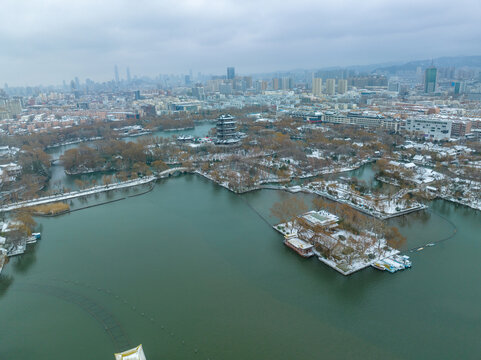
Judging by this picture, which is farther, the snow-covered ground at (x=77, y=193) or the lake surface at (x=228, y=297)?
the snow-covered ground at (x=77, y=193)

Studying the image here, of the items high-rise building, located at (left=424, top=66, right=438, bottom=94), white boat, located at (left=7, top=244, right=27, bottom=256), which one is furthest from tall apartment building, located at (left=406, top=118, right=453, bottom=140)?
Result: high-rise building, located at (left=424, top=66, right=438, bottom=94)

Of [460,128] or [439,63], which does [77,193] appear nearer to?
[460,128]

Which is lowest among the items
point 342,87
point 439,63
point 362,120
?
point 362,120

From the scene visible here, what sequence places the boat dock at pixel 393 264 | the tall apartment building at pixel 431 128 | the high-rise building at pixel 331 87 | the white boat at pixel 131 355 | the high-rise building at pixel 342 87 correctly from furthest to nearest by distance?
the high-rise building at pixel 342 87
the high-rise building at pixel 331 87
the tall apartment building at pixel 431 128
the boat dock at pixel 393 264
the white boat at pixel 131 355

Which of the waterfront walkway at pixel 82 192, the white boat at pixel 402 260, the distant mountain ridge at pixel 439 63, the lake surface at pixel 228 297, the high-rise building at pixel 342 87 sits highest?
the distant mountain ridge at pixel 439 63

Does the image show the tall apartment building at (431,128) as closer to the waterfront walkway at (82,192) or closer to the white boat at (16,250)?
the waterfront walkway at (82,192)

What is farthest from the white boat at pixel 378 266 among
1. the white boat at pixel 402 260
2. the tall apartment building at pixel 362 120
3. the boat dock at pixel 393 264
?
the tall apartment building at pixel 362 120

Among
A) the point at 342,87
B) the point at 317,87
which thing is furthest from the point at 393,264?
the point at 342,87

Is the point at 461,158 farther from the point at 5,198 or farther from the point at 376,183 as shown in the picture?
the point at 5,198
